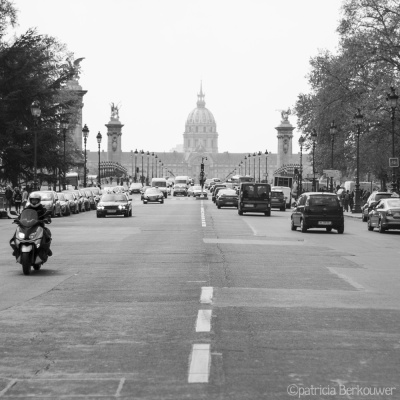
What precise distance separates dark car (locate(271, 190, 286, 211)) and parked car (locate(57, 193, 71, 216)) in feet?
61.6

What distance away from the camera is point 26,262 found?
17.0 meters

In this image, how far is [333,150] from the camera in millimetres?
72125

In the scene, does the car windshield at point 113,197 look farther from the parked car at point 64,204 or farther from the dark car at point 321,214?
the dark car at point 321,214

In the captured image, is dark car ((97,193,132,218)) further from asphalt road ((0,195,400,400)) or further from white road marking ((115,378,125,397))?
white road marking ((115,378,125,397))

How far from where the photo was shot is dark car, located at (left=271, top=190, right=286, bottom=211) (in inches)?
2685

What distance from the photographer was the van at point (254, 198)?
179ft

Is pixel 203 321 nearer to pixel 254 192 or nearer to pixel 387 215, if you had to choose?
pixel 387 215

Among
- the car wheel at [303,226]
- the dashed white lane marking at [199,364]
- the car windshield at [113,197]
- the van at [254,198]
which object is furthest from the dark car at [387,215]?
the dashed white lane marking at [199,364]

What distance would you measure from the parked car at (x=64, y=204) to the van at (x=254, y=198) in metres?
9.14

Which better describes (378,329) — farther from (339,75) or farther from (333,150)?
(333,150)

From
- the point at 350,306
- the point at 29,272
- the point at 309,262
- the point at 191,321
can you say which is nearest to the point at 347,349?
the point at 191,321

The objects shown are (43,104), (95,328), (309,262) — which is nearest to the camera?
(95,328)

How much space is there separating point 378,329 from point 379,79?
178ft

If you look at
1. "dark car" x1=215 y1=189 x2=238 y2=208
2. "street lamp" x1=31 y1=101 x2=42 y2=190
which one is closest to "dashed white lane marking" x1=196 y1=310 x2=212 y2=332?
"street lamp" x1=31 y1=101 x2=42 y2=190
